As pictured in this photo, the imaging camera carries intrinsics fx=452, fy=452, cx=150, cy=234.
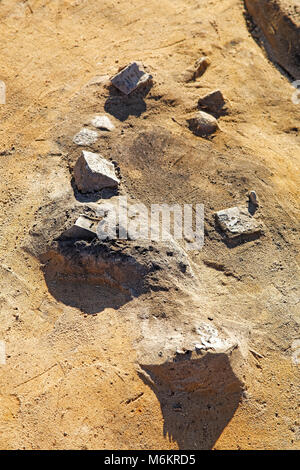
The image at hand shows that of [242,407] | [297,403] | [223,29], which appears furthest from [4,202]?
[223,29]

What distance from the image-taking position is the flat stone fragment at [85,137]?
7980 millimetres

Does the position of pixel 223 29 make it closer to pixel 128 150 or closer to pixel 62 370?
pixel 128 150

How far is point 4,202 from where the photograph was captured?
7.63 meters

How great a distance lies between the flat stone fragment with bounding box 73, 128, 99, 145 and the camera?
7.98m

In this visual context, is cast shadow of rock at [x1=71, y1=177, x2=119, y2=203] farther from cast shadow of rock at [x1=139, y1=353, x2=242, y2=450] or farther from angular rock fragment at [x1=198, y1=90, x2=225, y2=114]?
angular rock fragment at [x1=198, y1=90, x2=225, y2=114]

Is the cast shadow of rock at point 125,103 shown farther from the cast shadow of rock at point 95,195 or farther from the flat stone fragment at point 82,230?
the flat stone fragment at point 82,230

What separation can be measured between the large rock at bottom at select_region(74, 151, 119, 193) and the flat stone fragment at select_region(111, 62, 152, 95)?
2.02m

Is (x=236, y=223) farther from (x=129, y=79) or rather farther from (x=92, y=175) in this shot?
(x=129, y=79)

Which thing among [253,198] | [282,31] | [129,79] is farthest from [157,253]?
[282,31]

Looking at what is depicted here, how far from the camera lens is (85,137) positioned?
8039 millimetres

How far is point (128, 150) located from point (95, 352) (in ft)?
11.8

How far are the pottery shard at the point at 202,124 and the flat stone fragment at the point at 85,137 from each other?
1853 mm

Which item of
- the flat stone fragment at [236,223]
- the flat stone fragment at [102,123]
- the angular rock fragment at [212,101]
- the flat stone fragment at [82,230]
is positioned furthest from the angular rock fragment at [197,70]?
the flat stone fragment at [82,230]

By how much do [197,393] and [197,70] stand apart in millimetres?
6629
